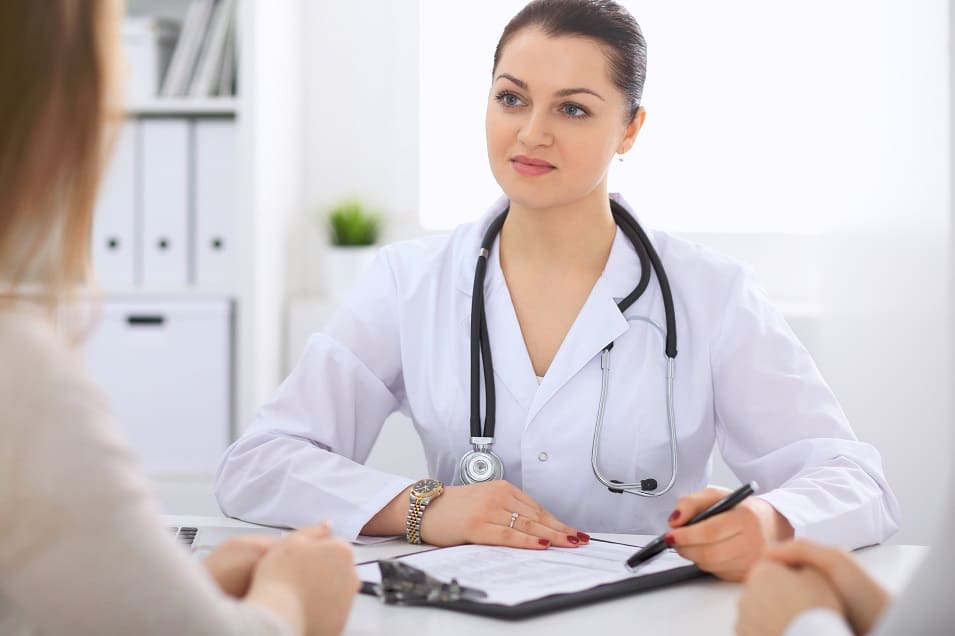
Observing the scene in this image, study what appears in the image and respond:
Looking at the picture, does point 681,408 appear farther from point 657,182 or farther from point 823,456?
point 657,182

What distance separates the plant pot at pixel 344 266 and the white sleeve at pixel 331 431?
94 cm

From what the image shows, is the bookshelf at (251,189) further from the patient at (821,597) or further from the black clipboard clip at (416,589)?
the patient at (821,597)

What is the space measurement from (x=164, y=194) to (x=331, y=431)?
122cm

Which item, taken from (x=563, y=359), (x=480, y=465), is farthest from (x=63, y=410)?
(x=563, y=359)

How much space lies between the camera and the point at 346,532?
1.29 meters

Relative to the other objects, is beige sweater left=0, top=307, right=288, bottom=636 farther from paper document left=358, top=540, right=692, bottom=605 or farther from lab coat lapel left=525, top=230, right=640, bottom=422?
lab coat lapel left=525, top=230, right=640, bottom=422

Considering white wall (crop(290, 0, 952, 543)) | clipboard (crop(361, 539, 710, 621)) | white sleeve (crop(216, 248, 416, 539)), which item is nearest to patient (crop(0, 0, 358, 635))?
clipboard (crop(361, 539, 710, 621))

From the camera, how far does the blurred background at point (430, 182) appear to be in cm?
205

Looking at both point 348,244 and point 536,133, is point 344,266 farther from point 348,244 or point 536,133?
point 536,133

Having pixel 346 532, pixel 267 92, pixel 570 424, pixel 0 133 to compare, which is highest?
pixel 267 92

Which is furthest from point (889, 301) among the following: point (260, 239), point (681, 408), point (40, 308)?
point (40, 308)

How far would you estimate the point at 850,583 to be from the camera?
83 centimetres

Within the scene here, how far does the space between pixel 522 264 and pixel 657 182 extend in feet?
4.36

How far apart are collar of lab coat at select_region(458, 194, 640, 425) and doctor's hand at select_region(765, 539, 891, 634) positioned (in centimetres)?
69
